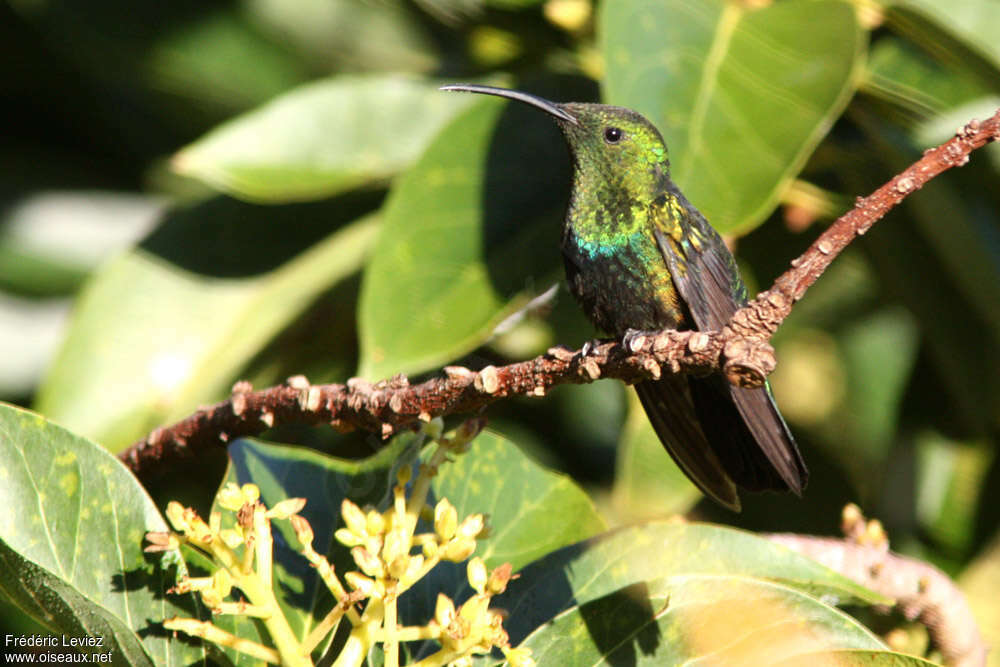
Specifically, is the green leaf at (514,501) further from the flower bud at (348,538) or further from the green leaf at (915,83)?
the green leaf at (915,83)

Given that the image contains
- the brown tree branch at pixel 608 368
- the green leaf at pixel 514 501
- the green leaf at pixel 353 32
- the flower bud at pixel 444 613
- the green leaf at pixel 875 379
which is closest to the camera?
the brown tree branch at pixel 608 368

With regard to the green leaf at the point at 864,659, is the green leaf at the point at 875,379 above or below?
above

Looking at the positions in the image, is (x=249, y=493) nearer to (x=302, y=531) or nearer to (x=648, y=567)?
(x=302, y=531)

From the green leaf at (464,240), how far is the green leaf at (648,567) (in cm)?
66

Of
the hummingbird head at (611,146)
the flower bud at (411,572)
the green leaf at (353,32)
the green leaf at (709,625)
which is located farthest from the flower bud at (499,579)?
the green leaf at (353,32)

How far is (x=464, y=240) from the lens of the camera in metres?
2.67

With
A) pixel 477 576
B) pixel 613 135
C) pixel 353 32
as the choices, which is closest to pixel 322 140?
pixel 353 32

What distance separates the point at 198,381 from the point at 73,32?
1146 millimetres

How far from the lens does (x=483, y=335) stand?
2406 millimetres

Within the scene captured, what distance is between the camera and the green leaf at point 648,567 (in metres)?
1.81

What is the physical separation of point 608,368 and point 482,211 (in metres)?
1.35

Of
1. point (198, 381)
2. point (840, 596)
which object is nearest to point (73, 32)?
point (198, 381)

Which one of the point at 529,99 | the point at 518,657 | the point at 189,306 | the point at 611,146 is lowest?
the point at 518,657

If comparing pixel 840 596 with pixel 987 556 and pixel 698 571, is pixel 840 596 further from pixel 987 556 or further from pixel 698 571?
pixel 987 556
